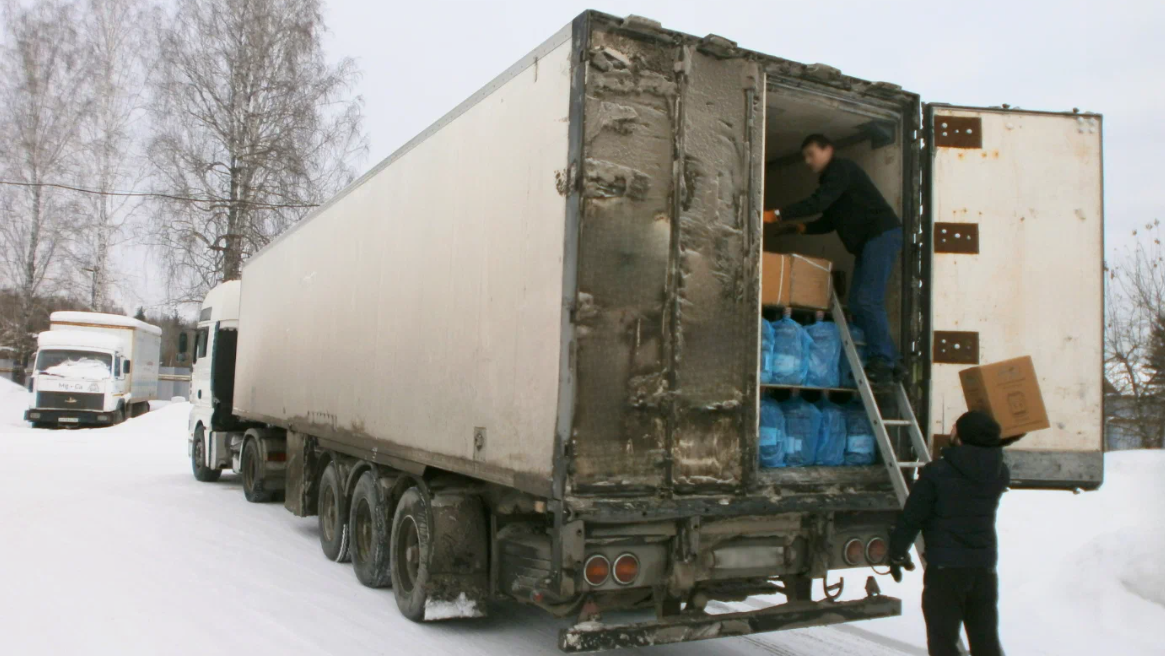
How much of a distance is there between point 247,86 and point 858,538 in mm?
28783

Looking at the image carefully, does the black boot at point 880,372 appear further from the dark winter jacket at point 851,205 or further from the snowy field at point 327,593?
the snowy field at point 327,593

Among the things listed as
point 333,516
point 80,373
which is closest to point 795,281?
point 333,516

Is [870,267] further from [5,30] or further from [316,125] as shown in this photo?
[5,30]

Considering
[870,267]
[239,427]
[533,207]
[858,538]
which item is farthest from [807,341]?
[239,427]

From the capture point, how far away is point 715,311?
196 inches

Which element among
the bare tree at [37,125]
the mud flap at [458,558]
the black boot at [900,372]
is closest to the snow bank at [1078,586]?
the black boot at [900,372]

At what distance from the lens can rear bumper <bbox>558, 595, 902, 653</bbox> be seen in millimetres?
4586

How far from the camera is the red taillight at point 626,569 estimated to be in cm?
470

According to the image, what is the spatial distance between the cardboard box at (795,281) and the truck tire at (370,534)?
3.38m

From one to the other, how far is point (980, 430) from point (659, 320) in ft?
5.55

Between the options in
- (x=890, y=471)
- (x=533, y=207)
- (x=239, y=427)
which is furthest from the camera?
(x=239, y=427)

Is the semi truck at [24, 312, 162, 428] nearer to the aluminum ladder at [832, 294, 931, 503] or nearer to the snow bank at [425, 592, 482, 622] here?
the snow bank at [425, 592, 482, 622]

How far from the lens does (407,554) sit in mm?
6641

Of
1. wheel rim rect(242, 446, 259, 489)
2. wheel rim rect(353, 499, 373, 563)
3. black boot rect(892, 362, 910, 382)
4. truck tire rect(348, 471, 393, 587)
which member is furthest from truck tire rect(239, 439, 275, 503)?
black boot rect(892, 362, 910, 382)
